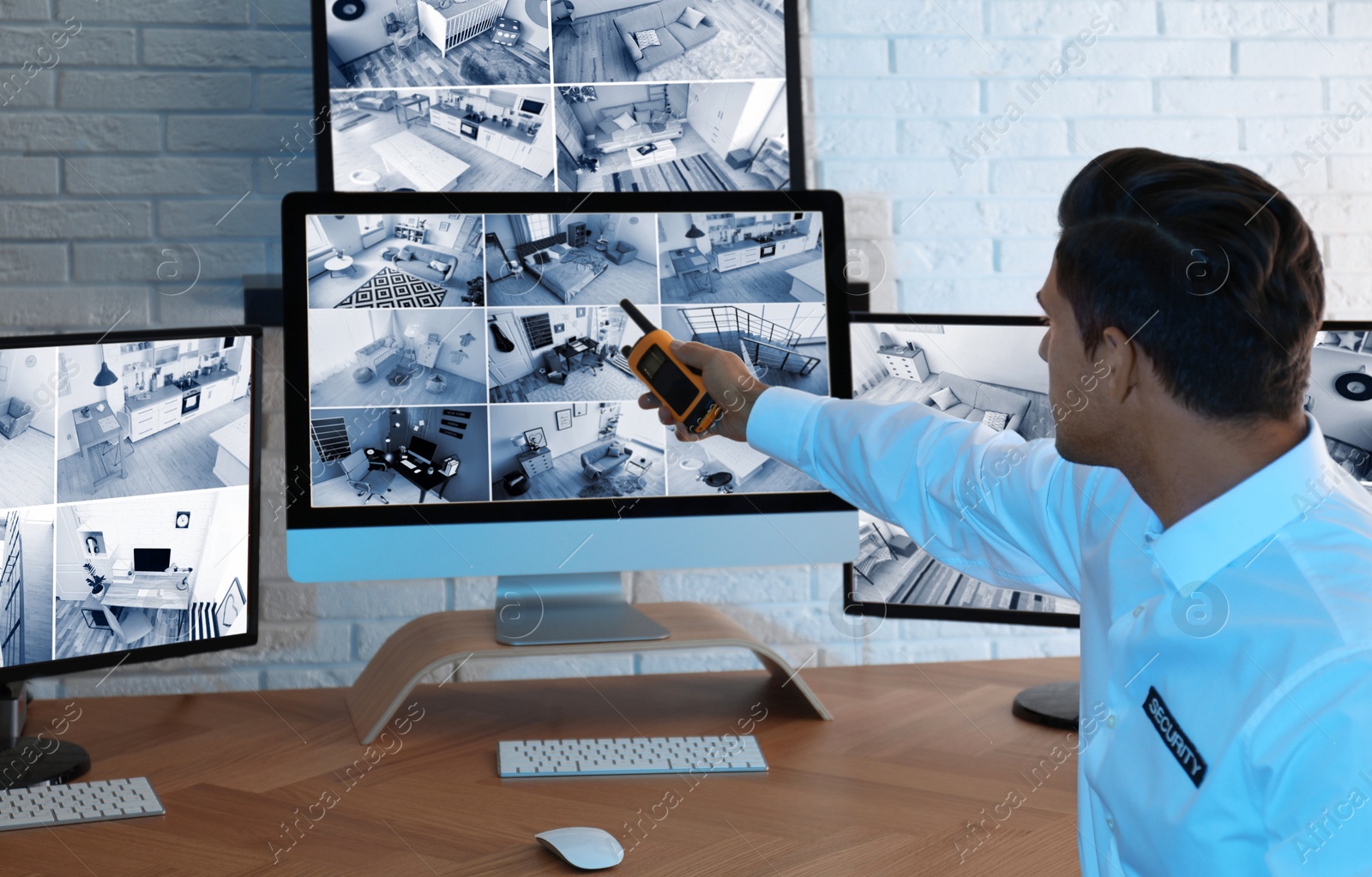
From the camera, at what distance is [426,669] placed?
1216 millimetres

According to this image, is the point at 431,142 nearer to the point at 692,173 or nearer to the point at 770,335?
the point at 692,173

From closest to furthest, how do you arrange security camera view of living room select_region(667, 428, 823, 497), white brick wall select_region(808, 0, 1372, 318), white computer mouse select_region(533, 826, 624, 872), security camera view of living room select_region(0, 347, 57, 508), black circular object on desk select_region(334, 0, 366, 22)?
white computer mouse select_region(533, 826, 624, 872) → security camera view of living room select_region(0, 347, 57, 508) → security camera view of living room select_region(667, 428, 823, 497) → black circular object on desk select_region(334, 0, 366, 22) → white brick wall select_region(808, 0, 1372, 318)

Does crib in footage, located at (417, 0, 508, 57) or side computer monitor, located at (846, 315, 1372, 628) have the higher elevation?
crib in footage, located at (417, 0, 508, 57)

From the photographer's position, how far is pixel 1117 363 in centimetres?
75

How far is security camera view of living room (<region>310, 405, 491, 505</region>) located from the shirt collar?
0.77 meters

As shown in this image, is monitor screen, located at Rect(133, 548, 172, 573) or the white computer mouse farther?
monitor screen, located at Rect(133, 548, 172, 573)

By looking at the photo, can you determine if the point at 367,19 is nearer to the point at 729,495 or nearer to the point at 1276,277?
the point at 729,495

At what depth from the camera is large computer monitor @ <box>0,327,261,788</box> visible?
1109mm

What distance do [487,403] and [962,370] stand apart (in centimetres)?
57

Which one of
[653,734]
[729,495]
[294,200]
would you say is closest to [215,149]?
[294,200]

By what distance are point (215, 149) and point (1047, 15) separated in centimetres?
125

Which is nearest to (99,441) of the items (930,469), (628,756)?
(628,756)

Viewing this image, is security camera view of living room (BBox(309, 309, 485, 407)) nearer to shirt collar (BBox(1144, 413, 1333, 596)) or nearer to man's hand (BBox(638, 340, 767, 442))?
man's hand (BBox(638, 340, 767, 442))

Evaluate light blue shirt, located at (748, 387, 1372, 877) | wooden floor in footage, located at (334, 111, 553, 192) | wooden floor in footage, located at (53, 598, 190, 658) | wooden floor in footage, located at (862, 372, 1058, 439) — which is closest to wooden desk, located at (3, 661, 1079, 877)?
wooden floor in footage, located at (53, 598, 190, 658)
